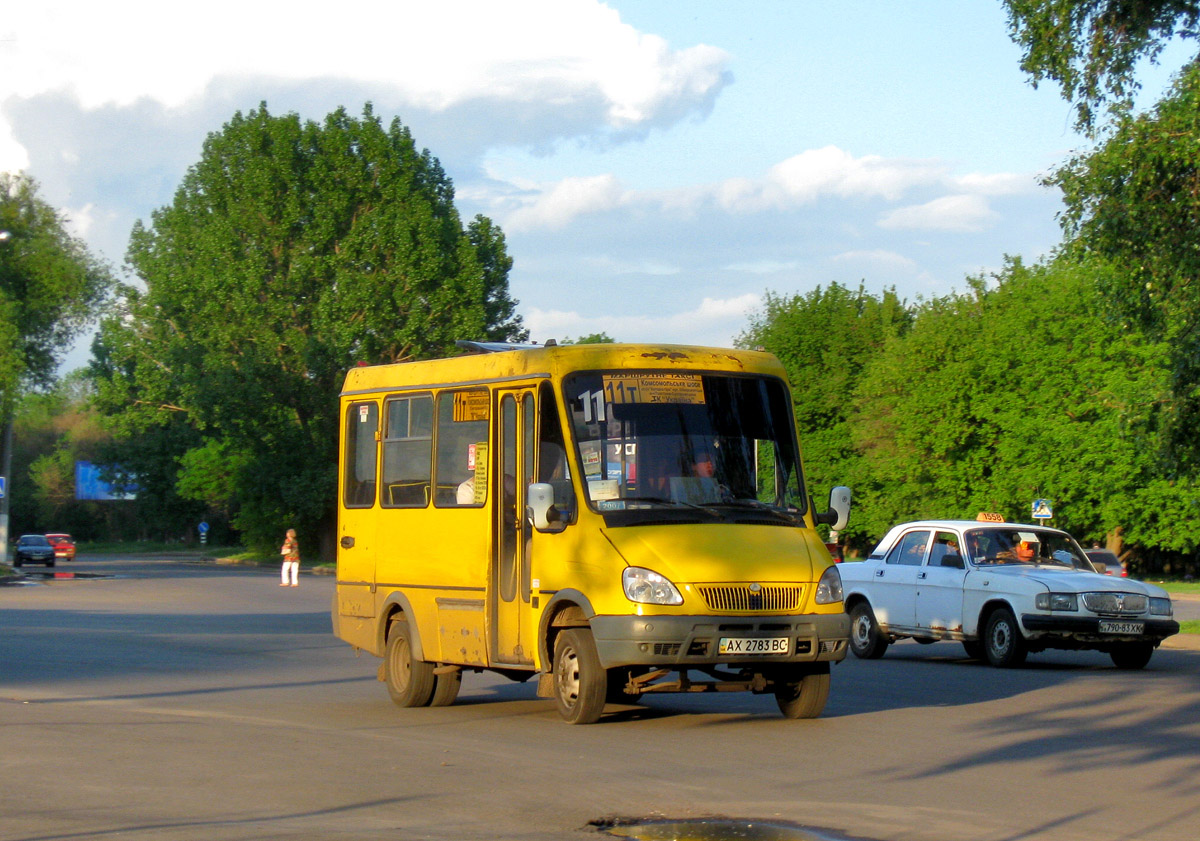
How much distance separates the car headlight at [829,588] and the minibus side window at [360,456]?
471 cm

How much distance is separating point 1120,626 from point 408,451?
8.87 metres

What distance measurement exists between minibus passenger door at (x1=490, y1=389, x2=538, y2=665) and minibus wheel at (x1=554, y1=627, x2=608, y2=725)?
37cm

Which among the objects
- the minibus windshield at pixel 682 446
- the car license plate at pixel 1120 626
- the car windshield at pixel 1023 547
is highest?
the minibus windshield at pixel 682 446

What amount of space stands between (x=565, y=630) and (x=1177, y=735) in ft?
15.7

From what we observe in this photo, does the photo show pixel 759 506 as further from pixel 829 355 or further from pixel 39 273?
pixel 829 355

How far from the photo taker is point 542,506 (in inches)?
476

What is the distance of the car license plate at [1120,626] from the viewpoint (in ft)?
59.6

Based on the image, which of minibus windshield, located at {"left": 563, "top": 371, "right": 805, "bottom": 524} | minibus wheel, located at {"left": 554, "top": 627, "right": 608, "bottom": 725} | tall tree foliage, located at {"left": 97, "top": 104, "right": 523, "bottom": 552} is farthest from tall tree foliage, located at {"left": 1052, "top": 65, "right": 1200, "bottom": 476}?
tall tree foliage, located at {"left": 97, "top": 104, "right": 523, "bottom": 552}

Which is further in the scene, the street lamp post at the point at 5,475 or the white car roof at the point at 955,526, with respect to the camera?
the street lamp post at the point at 5,475

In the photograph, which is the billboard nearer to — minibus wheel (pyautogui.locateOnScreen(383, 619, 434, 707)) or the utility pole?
the utility pole

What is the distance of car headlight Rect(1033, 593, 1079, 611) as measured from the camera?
59.6 feet

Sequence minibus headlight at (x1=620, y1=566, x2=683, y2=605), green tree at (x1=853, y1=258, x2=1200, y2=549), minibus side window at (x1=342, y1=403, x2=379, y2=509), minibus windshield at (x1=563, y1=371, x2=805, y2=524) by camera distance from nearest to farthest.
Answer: minibus headlight at (x1=620, y1=566, x2=683, y2=605), minibus windshield at (x1=563, y1=371, x2=805, y2=524), minibus side window at (x1=342, y1=403, x2=379, y2=509), green tree at (x1=853, y1=258, x2=1200, y2=549)

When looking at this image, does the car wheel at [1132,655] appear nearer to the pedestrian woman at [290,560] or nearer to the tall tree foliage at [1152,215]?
the tall tree foliage at [1152,215]

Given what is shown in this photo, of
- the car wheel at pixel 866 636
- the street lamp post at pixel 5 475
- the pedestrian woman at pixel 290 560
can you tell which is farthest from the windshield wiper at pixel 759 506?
the street lamp post at pixel 5 475
